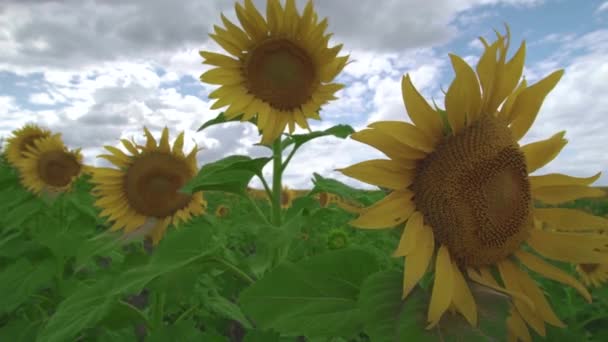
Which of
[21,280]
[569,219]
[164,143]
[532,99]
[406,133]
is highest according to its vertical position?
[164,143]

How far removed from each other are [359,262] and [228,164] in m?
0.96

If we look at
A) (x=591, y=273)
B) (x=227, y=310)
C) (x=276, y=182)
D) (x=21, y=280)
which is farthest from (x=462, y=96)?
(x=591, y=273)

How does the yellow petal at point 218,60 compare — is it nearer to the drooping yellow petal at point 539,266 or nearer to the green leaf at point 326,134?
the green leaf at point 326,134

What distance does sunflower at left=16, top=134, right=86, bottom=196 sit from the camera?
4.96 metres

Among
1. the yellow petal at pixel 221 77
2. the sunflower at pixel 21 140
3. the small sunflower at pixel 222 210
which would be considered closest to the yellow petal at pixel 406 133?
the yellow petal at pixel 221 77

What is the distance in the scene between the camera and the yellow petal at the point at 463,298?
1.11 metres

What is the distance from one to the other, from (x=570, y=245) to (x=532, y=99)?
41cm

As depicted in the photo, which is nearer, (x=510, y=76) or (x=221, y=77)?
(x=510, y=76)

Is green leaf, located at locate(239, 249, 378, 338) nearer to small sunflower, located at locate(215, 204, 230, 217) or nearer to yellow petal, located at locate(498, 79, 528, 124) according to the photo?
yellow petal, located at locate(498, 79, 528, 124)

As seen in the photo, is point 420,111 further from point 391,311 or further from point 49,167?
point 49,167

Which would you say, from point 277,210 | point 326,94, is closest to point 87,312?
point 277,210

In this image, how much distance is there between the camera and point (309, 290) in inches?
50.3

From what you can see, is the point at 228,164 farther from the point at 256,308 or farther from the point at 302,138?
the point at 256,308

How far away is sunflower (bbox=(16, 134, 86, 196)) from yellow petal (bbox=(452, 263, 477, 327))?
4.53 metres
